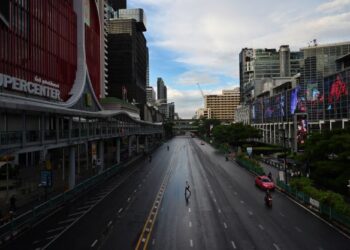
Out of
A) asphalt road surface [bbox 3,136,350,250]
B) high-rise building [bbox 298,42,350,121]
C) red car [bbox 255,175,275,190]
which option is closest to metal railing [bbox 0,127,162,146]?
asphalt road surface [bbox 3,136,350,250]

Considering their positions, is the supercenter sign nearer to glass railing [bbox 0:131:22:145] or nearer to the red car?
glass railing [bbox 0:131:22:145]

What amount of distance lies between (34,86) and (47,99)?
5784 millimetres

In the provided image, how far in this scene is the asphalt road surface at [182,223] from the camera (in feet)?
84.1

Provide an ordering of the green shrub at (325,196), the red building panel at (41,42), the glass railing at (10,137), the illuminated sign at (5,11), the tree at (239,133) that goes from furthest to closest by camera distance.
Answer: the tree at (239,133), the red building panel at (41,42), the illuminated sign at (5,11), the green shrub at (325,196), the glass railing at (10,137)

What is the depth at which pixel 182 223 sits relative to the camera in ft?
102

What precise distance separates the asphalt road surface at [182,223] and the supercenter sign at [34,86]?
64.6 feet

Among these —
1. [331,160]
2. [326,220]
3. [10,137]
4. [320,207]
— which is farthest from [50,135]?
[331,160]

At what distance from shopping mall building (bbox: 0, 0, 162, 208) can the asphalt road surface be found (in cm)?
647

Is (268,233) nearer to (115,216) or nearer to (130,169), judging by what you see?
(115,216)

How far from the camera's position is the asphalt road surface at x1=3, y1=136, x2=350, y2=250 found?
25.6 meters

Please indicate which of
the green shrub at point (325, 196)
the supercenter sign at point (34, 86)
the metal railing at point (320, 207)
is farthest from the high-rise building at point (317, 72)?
the supercenter sign at point (34, 86)

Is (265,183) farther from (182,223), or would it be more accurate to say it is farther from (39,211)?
(39,211)

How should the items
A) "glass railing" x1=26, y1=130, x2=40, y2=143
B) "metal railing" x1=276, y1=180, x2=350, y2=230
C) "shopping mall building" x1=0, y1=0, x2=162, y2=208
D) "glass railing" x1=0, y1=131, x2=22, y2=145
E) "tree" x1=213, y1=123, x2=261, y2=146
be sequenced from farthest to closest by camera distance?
"tree" x1=213, y1=123, x2=261, y2=146, "shopping mall building" x1=0, y1=0, x2=162, y2=208, "glass railing" x1=26, y1=130, x2=40, y2=143, "glass railing" x1=0, y1=131, x2=22, y2=145, "metal railing" x1=276, y1=180, x2=350, y2=230

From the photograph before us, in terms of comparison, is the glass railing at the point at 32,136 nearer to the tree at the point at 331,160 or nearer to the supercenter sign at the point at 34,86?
the supercenter sign at the point at 34,86
